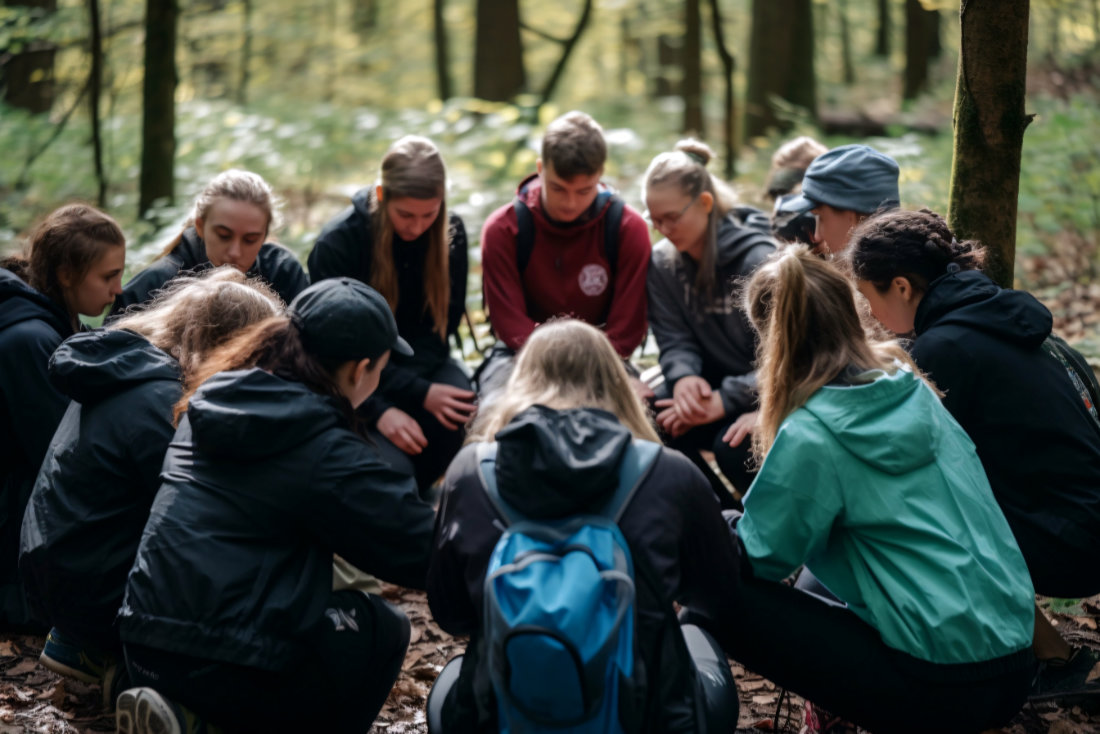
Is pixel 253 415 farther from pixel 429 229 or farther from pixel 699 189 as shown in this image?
pixel 699 189

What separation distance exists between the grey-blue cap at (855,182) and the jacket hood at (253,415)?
260cm

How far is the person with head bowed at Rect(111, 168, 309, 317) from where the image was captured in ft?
14.7

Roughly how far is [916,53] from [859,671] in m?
15.0

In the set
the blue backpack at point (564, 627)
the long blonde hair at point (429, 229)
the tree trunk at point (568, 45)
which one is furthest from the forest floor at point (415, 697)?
the tree trunk at point (568, 45)

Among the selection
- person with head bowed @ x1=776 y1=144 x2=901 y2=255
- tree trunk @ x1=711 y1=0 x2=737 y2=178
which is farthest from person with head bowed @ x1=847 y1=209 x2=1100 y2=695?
tree trunk @ x1=711 y1=0 x2=737 y2=178

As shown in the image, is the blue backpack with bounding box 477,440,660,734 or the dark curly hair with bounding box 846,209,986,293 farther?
the dark curly hair with bounding box 846,209,986,293

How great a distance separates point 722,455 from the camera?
4.47m

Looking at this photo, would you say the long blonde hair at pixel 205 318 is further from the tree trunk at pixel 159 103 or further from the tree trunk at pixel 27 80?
the tree trunk at pixel 27 80

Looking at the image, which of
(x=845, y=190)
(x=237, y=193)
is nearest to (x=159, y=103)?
(x=237, y=193)

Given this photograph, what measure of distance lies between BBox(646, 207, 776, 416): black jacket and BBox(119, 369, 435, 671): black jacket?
219 centimetres

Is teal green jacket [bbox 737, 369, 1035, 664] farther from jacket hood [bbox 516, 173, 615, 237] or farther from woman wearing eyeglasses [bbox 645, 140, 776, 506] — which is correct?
jacket hood [bbox 516, 173, 615, 237]

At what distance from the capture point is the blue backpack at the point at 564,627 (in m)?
2.22

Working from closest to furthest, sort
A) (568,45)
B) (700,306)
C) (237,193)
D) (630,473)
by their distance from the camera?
(630,473) < (237,193) < (700,306) < (568,45)

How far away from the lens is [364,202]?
190 inches
